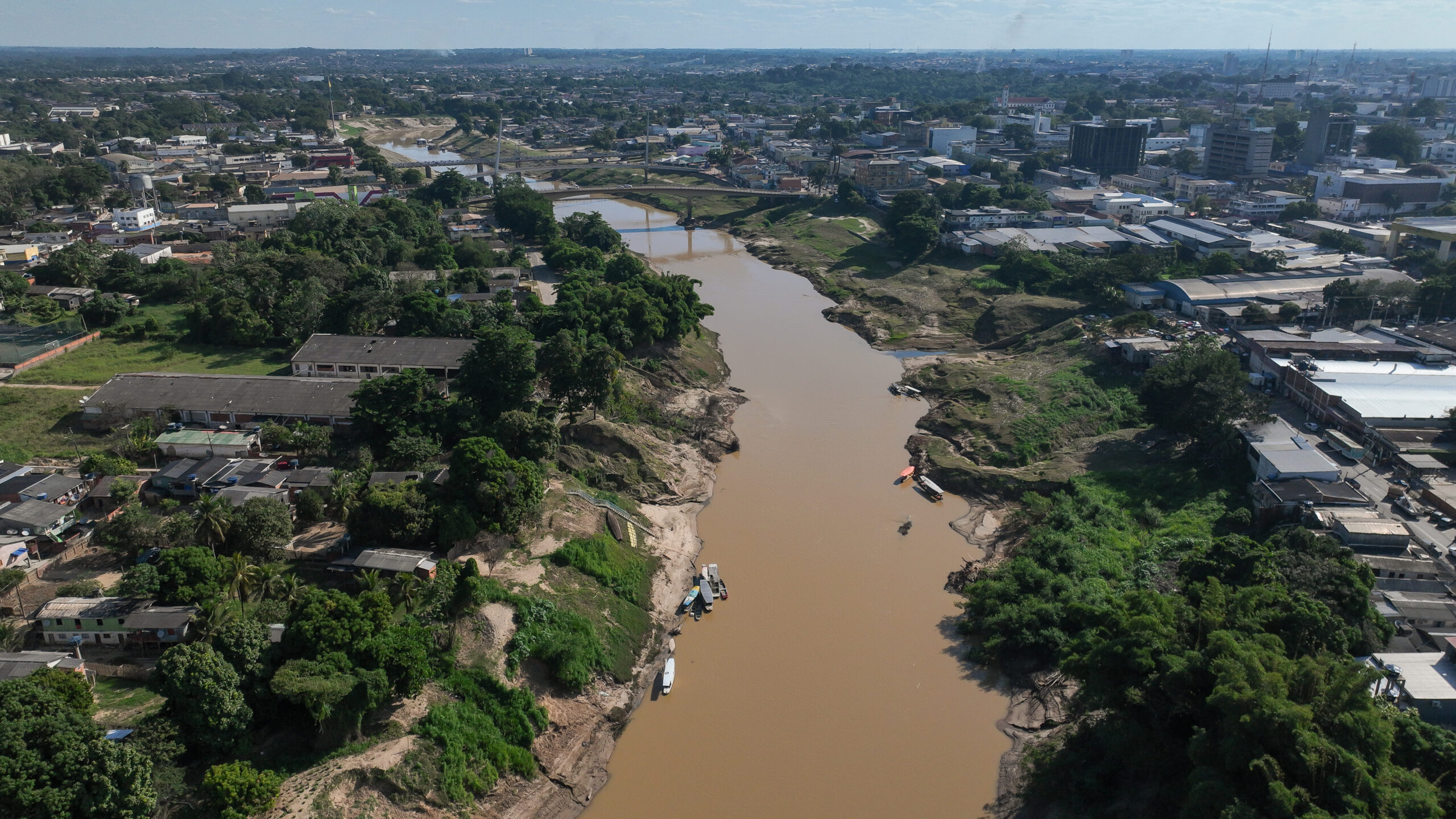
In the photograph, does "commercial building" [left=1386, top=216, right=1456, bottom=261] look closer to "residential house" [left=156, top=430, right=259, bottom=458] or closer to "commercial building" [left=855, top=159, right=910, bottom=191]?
"commercial building" [left=855, top=159, right=910, bottom=191]

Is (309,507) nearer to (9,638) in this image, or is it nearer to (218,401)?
(9,638)

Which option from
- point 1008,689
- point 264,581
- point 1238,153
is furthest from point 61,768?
point 1238,153

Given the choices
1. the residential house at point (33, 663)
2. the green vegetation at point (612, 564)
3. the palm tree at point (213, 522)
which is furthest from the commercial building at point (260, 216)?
the residential house at point (33, 663)

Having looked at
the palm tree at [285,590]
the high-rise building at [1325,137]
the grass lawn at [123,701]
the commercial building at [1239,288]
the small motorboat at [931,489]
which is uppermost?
the high-rise building at [1325,137]

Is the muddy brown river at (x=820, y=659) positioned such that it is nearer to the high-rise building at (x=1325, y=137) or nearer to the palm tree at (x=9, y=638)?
the palm tree at (x=9, y=638)

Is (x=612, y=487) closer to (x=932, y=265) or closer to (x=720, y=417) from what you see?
(x=720, y=417)
